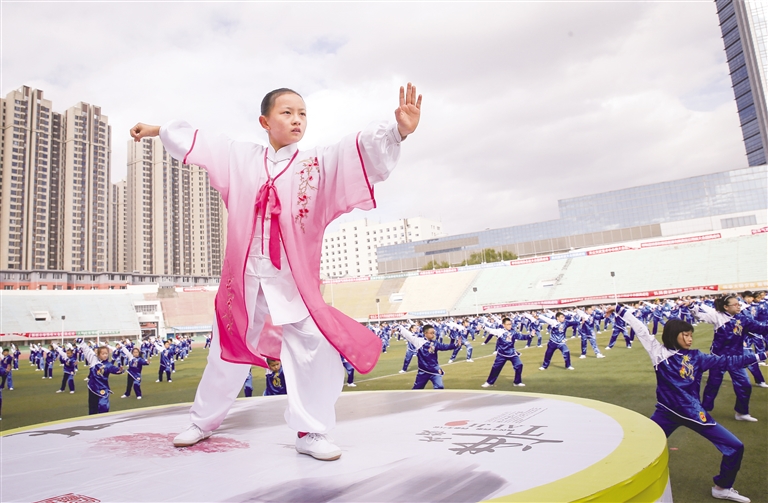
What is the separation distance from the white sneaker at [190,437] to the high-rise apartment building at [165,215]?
2578 inches

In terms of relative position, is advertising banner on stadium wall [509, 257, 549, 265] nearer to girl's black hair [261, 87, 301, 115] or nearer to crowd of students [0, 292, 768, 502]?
crowd of students [0, 292, 768, 502]

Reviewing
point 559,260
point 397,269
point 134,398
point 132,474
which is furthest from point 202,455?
point 397,269

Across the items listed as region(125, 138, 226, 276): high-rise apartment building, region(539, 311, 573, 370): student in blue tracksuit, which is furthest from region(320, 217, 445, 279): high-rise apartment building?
region(539, 311, 573, 370): student in blue tracksuit

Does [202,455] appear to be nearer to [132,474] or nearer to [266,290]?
[132,474]

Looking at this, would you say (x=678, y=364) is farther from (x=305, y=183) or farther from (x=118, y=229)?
(x=118, y=229)

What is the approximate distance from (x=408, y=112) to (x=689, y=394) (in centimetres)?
298

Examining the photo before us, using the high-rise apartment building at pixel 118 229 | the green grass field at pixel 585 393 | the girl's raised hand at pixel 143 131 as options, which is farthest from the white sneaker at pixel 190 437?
the high-rise apartment building at pixel 118 229

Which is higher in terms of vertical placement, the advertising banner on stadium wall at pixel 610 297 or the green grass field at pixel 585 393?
the advertising banner on stadium wall at pixel 610 297

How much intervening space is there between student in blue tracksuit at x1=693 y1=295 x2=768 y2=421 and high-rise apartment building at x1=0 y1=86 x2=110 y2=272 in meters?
62.5

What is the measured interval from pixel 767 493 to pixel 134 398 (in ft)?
41.6

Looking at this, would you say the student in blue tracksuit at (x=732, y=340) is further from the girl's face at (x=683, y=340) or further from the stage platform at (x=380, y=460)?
the stage platform at (x=380, y=460)

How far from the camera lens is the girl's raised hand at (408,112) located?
2.40 meters

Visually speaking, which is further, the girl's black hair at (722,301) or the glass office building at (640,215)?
the glass office building at (640,215)

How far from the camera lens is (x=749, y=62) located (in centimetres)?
5850
